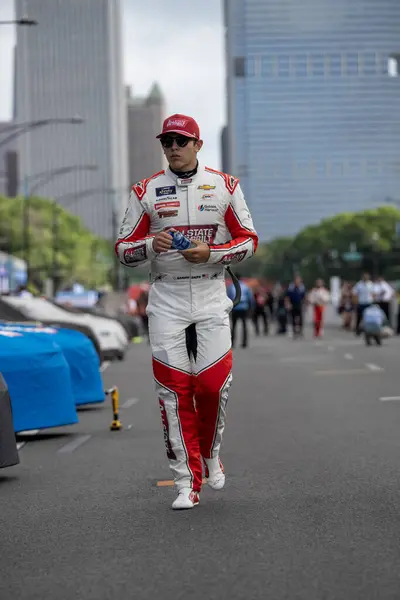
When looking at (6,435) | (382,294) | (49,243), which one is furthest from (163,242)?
(49,243)

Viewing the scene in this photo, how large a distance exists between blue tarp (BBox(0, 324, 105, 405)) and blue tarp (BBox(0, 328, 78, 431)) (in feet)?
5.97

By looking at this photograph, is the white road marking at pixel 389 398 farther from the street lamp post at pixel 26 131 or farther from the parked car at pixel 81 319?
the street lamp post at pixel 26 131

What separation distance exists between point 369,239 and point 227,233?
132 meters

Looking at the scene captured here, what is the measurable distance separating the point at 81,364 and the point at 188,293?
20.0 ft

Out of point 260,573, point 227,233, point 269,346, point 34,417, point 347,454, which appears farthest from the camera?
point 269,346

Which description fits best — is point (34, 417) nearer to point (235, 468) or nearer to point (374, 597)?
point (235, 468)

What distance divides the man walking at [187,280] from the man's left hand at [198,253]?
0.25ft

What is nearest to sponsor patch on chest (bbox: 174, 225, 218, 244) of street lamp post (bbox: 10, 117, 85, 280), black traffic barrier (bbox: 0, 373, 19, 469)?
black traffic barrier (bbox: 0, 373, 19, 469)

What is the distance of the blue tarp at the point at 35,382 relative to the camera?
10.4 metres

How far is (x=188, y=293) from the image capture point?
270 inches

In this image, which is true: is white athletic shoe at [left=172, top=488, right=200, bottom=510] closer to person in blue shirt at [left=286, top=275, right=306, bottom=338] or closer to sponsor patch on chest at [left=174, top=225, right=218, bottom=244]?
sponsor patch on chest at [left=174, top=225, right=218, bottom=244]

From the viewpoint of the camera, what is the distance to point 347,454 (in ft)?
29.6

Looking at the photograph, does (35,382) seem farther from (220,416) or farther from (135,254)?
(135,254)

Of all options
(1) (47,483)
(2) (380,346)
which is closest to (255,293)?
(2) (380,346)
